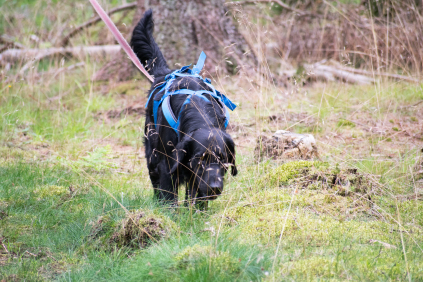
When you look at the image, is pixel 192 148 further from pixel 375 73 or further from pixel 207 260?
pixel 375 73

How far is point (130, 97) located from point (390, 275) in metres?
5.64

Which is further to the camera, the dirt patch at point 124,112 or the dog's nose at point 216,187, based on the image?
the dirt patch at point 124,112

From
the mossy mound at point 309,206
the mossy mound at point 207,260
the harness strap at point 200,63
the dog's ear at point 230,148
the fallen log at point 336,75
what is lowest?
the mossy mound at point 309,206

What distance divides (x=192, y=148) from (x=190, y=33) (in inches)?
175

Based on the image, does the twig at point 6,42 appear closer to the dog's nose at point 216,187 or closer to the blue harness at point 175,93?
the blue harness at point 175,93

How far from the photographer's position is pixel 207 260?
199 centimetres

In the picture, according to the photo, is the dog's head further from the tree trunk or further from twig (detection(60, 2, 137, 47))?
twig (detection(60, 2, 137, 47))

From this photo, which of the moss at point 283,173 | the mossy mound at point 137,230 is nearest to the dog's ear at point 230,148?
the moss at point 283,173

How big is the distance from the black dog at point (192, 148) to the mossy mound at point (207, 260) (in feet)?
2.31

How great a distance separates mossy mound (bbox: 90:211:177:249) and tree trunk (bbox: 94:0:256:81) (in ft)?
14.6

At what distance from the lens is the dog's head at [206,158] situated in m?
2.78

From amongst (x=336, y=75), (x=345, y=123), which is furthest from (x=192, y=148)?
(x=336, y=75)

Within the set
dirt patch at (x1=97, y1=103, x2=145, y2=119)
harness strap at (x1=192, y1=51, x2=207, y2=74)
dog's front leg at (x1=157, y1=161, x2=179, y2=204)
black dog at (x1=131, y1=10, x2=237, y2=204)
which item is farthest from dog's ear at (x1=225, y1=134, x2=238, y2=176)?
dirt patch at (x1=97, y1=103, x2=145, y2=119)

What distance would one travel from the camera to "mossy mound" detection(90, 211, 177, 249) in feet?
8.15
